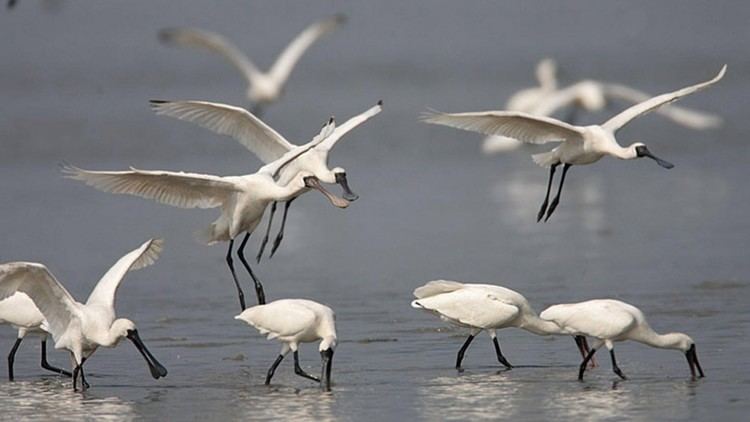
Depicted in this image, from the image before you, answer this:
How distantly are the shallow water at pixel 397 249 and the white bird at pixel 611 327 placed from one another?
7.3 inches

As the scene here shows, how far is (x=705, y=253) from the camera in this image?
659 inches

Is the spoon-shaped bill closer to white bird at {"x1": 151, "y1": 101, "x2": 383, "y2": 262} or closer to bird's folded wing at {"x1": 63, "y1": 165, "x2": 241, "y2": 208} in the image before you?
white bird at {"x1": 151, "y1": 101, "x2": 383, "y2": 262}

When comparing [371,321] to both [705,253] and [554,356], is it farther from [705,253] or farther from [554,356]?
[705,253]

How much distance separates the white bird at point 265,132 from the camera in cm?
1492

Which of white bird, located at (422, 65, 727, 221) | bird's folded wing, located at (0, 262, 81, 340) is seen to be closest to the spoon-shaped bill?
white bird, located at (422, 65, 727, 221)

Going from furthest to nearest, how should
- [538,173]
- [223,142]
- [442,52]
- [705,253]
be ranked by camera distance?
[442,52], [223,142], [538,173], [705,253]

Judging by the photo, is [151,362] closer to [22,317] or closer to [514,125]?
[22,317]

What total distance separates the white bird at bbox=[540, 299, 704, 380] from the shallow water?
0.61ft

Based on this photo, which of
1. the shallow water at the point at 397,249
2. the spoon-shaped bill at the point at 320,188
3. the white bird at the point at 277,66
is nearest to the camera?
the shallow water at the point at 397,249

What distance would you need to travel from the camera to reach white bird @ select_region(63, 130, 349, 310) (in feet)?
43.6

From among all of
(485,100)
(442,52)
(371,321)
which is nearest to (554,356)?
(371,321)

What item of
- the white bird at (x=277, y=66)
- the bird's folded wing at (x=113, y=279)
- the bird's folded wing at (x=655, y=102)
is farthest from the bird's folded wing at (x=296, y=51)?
the bird's folded wing at (x=113, y=279)

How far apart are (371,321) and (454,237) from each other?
5061mm

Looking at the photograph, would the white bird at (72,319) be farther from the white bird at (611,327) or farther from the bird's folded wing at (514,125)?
the bird's folded wing at (514,125)
